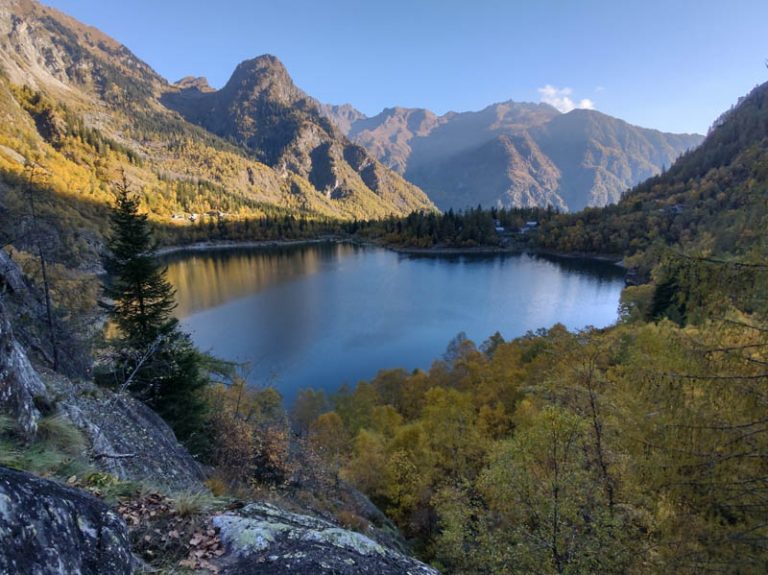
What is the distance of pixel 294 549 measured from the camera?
3758mm

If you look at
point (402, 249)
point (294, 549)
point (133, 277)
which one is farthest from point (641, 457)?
point (402, 249)

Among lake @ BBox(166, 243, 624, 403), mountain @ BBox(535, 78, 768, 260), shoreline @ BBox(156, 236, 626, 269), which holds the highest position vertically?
mountain @ BBox(535, 78, 768, 260)

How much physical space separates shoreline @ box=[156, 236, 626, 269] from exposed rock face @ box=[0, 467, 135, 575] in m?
118

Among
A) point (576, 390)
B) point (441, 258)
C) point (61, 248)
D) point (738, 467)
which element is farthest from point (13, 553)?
point (441, 258)

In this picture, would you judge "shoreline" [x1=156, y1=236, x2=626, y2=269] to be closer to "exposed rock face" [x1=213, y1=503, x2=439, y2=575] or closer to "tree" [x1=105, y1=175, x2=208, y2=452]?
"tree" [x1=105, y1=175, x2=208, y2=452]

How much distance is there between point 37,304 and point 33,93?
250 meters

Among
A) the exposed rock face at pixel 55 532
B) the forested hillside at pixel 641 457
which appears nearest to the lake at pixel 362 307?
the forested hillside at pixel 641 457

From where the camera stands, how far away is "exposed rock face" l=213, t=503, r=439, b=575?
3.54m

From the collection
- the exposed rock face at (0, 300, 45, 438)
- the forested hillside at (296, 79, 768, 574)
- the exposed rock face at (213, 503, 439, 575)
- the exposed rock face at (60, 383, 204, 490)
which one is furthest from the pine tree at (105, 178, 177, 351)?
the forested hillside at (296, 79, 768, 574)

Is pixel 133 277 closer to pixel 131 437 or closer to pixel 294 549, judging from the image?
pixel 131 437

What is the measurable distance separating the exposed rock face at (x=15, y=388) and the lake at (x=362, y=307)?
13.4m

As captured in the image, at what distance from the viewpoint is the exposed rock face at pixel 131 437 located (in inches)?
277

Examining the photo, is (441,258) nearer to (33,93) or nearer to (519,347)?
(519,347)

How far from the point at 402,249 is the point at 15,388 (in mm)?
133810
